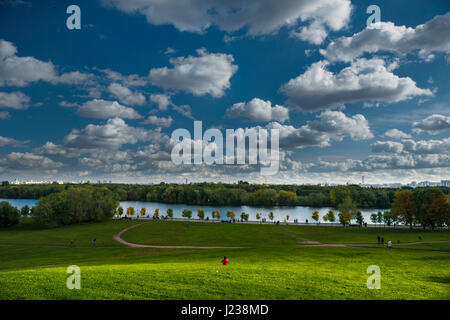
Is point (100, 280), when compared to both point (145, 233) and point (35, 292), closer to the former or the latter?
point (35, 292)

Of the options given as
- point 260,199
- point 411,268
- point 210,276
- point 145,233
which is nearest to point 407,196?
point 411,268

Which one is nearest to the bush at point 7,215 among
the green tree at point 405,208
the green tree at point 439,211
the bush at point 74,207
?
the bush at point 74,207

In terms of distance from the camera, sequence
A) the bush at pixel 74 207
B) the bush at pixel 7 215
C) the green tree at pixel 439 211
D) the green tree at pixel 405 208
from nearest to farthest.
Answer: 1. the green tree at pixel 439 211
2. the green tree at pixel 405 208
3. the bush at pixel 7 215
4. the bush at pixel 74 207

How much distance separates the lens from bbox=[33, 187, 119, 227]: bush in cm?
7894

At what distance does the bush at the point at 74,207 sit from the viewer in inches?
3108

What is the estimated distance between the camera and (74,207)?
84.4m

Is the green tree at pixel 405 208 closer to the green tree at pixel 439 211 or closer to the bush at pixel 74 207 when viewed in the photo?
the green tree at pixel 439 211

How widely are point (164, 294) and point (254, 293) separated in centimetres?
441

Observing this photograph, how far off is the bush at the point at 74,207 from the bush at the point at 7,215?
17.9 ft

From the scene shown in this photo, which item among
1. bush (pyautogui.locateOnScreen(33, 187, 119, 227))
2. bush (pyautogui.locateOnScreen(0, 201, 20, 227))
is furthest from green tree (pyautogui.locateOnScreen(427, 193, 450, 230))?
bush (pyautogui.locateOnScreen(0, 201, 20, 227))

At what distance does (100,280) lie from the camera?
14.5 meters

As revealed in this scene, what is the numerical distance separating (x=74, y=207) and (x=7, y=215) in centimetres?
1783

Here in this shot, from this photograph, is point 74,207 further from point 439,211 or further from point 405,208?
point 439,211

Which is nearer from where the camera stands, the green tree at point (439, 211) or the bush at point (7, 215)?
the green tree at point (439, 211)
